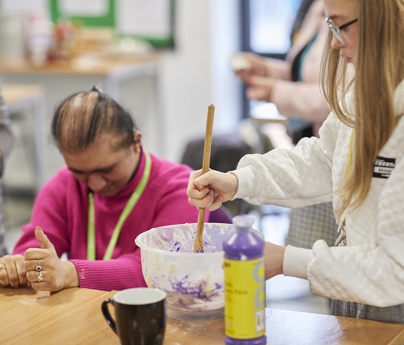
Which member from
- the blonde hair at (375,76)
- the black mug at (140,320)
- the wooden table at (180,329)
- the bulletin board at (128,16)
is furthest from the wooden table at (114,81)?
the black mug at (140,320)

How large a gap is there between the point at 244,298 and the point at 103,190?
2.54ft

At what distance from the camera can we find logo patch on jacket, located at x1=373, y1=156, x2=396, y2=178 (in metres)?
1.41

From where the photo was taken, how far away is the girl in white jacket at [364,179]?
137 cm

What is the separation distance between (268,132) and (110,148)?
185 cm

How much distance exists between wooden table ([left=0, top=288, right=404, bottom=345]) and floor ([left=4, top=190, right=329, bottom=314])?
1942 mm

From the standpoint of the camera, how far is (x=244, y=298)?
1225 millimetres

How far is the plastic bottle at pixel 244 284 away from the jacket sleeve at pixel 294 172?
0.37 m

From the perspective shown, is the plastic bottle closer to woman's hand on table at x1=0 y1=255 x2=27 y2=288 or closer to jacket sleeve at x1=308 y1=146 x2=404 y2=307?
jacket sleeve at x1=308 y1=146 x2=404 y2=307

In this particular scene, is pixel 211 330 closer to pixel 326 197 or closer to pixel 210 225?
pixel 210 225

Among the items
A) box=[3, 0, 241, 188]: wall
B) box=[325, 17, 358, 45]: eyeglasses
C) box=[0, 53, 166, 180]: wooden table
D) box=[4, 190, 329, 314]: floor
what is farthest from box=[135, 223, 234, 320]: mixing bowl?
box=[3, 0, 241, 188]: wall

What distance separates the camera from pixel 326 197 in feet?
5.46

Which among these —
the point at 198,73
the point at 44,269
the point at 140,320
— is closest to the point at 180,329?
the point at 140,320

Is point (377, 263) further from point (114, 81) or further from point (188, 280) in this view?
point (114, 81)

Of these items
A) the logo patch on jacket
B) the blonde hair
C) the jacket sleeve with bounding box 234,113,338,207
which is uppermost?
the blonde hair
